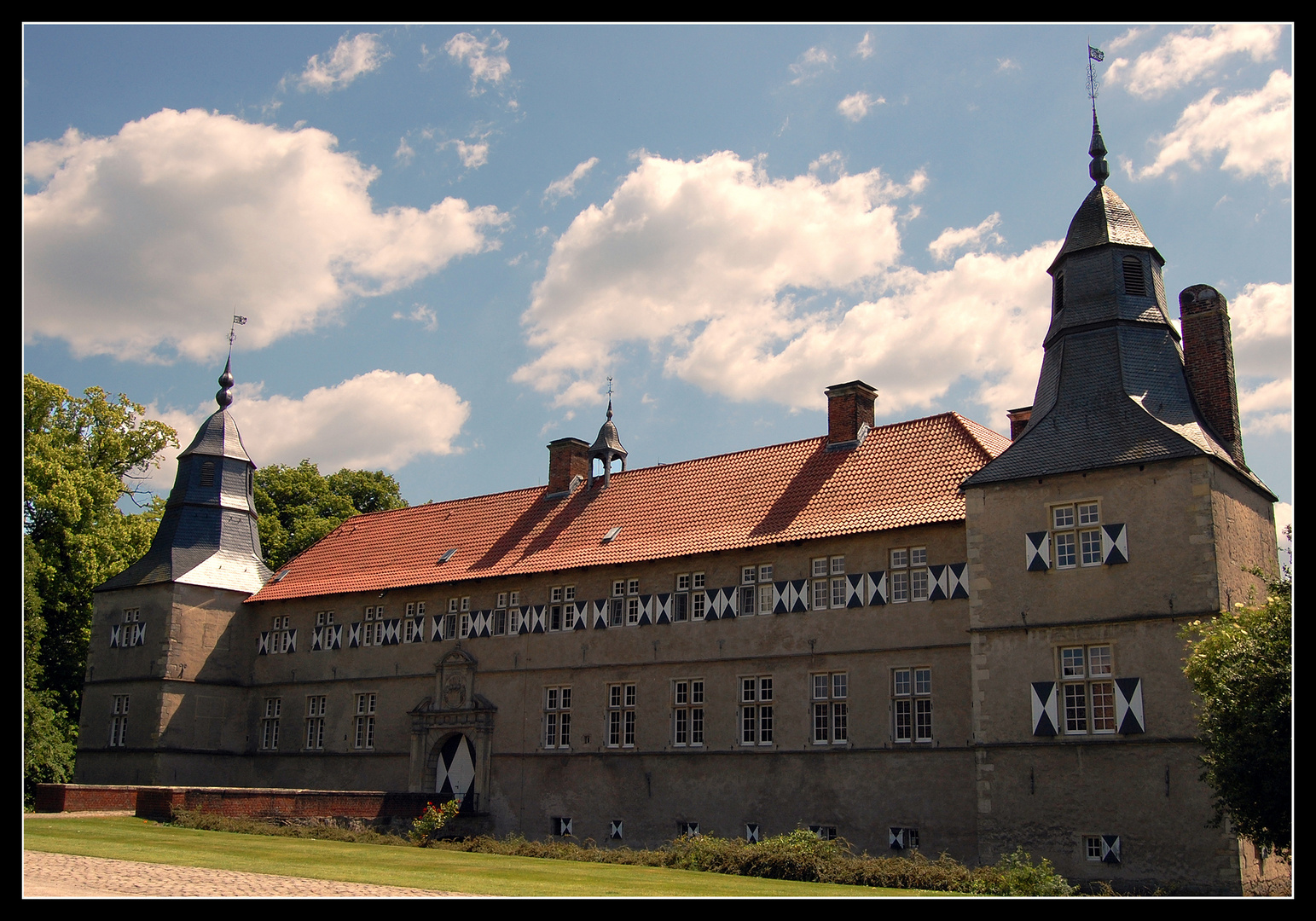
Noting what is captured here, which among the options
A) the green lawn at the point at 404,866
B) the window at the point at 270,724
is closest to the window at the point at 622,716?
the green lawn at the point at 404,866

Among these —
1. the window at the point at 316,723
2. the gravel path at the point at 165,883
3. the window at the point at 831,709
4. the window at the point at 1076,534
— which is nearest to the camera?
the gravel path at the point at 165,883

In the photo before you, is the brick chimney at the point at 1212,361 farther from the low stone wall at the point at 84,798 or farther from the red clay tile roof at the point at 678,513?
the low stone wall at the point at 84,798

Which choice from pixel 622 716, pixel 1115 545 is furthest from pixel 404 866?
pixel 1115 545

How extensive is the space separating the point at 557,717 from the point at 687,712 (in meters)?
3.62

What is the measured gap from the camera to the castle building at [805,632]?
1905 centimetres

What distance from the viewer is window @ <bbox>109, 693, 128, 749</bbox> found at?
32.4 m

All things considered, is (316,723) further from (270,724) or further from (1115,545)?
(1115,545)

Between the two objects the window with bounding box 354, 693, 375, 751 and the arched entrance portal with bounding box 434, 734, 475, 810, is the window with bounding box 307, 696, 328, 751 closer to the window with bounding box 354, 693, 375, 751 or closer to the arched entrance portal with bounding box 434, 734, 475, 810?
the window with bounding box 354, 693, 375, 751

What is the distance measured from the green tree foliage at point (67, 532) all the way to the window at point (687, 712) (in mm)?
17883

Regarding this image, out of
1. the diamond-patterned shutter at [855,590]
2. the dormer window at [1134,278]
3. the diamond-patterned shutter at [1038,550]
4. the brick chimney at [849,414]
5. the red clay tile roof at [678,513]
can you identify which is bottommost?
the diamond-patterned shutter at [855,590]

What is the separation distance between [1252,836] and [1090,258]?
11658mm

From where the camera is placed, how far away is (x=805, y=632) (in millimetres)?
23344

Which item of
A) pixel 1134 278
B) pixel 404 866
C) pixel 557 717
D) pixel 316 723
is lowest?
pixel 316 723

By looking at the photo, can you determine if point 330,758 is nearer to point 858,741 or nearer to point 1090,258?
point 858,741
